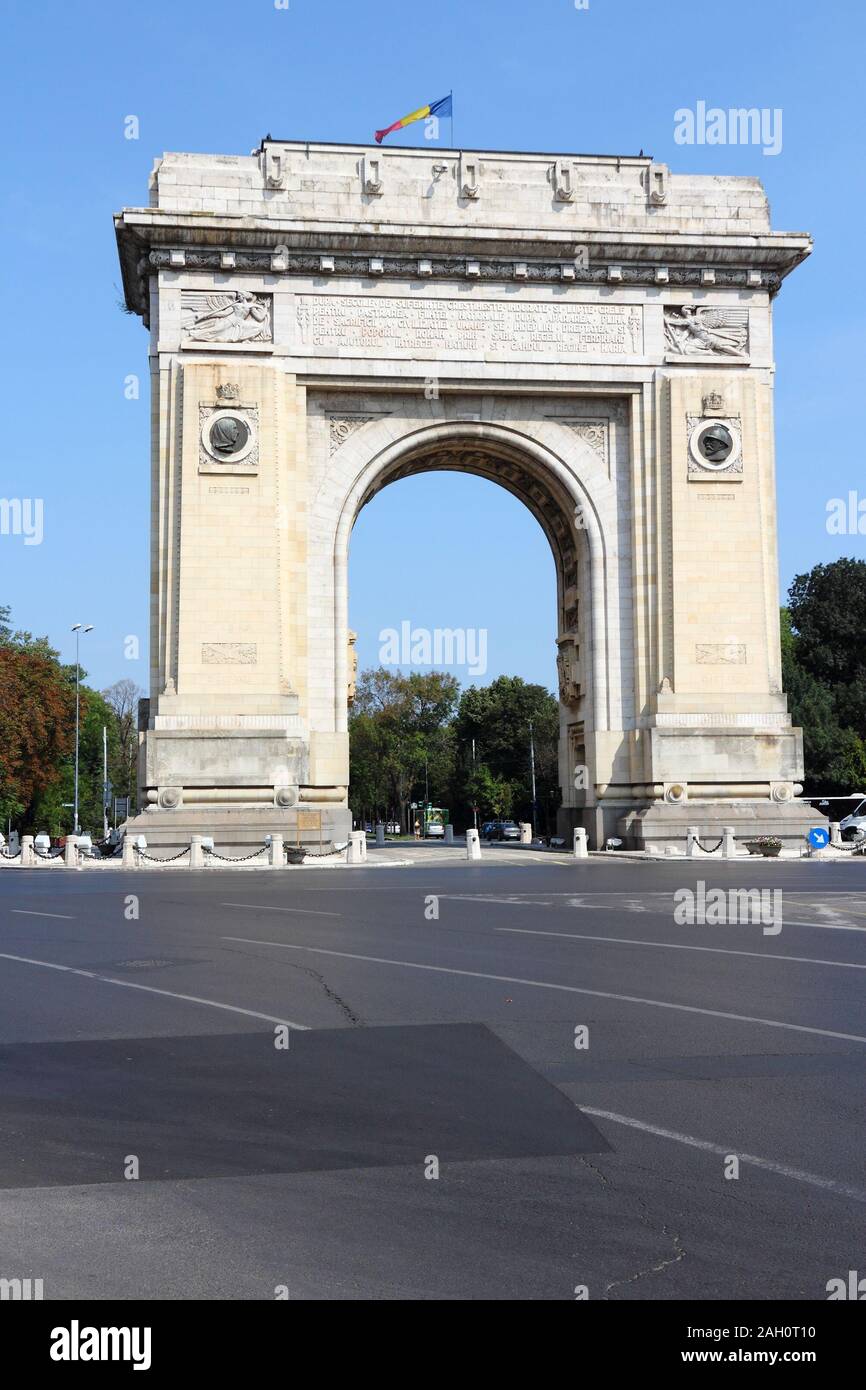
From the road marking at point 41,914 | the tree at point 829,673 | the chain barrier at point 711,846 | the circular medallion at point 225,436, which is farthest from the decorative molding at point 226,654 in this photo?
the tree at point 829,673

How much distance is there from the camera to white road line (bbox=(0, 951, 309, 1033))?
28.1 feet

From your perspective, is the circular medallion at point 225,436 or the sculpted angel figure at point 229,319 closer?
the circular medallion at point 225,436

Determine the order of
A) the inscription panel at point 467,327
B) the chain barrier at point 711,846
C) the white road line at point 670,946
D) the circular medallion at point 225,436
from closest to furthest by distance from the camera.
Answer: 1. the white road line at point 670,946
2. the chain barrier at point 711,846
3. the circular medallion at point 225,436
4. the inscription panel at point 467,327

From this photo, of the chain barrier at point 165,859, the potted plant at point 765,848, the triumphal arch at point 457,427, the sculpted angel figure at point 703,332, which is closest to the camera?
the chain barrier at point 165,859

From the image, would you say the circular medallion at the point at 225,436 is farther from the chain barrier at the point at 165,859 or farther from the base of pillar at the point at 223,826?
the chain barrier at the point at 165,859

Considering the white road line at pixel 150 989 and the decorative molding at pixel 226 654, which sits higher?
the decorative molding at pixel 226 654

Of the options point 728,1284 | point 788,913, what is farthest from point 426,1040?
point 788,913

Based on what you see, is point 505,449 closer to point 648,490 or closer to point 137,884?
point 648,490

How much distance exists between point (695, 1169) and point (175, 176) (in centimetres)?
3193

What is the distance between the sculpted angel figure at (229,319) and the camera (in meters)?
32.8

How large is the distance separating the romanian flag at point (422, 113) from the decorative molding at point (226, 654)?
1364cm

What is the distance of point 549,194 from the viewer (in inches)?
1345

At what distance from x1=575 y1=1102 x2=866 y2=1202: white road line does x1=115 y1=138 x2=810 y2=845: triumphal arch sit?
25798 mm

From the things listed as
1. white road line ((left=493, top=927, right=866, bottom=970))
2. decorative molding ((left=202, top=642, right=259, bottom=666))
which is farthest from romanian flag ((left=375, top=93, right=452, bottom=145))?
white road line ((left=493, top=927, right=866, bottom=970))
